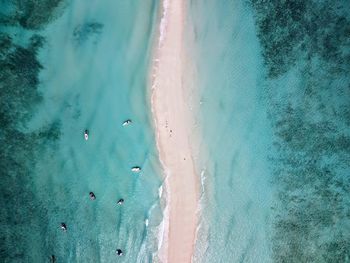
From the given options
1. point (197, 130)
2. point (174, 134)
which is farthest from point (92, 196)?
point (197, 130)

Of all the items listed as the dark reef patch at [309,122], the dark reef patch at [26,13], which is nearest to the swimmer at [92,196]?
the dark reef patch at [26,13]

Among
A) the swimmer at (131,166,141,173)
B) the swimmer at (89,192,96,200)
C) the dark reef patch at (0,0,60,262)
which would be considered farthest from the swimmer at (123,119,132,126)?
the dark reef patch at (0,0,60,262)

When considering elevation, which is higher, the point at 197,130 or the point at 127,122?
the point at 127,122

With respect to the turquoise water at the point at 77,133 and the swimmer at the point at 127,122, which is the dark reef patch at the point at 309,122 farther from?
the swimmer at the point at 127,122

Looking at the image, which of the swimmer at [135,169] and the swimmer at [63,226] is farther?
the swimmer at [135,169]

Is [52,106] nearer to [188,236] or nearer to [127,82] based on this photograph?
[127,82]

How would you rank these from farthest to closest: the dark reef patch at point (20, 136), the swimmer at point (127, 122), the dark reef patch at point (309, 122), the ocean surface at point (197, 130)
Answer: the swimmer at point (127, 122) < the dark reef patch at point (309, 122) < the ocean surface at point (197, 130) < the dark reef patch at point (20, 136)

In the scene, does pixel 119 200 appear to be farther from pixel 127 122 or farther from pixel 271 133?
pixel 271 133
